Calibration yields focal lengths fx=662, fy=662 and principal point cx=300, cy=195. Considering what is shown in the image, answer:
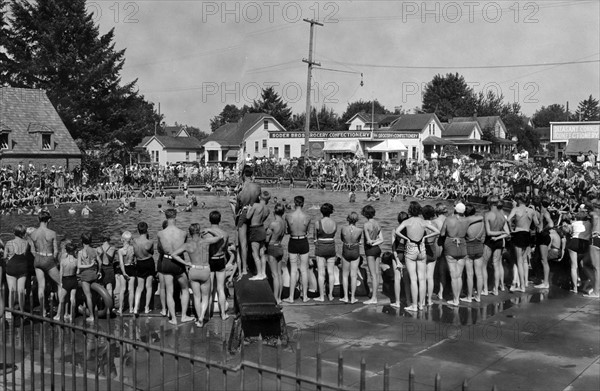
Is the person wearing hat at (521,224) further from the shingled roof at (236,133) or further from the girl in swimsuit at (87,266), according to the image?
the shingled roof at (236,133)

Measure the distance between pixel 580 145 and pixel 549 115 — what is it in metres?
77.3

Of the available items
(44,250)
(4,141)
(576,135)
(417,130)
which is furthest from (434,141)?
(44,250)

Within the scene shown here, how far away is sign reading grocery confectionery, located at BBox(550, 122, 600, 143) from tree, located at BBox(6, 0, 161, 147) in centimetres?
3693

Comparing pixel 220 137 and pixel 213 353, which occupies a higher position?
pixel 220 137

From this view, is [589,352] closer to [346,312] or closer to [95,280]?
[346,312]

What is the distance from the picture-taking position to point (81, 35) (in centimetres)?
5875

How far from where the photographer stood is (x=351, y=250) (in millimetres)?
11656

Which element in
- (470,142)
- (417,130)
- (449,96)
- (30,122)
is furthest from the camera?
(449,96)

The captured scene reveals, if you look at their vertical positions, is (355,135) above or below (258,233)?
above

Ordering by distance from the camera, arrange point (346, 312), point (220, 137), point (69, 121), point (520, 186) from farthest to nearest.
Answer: point (220, 137) < point (69, 121) < point (520, 186) < point (346, 312)

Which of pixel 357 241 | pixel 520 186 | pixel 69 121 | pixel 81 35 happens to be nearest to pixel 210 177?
pixel 69 121

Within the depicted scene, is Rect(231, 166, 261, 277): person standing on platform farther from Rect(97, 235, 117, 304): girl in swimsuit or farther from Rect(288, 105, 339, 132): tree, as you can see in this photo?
Rect(288, 105, 339, 132): tree

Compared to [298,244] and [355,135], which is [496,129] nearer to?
[355,135]

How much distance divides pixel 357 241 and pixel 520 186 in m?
22.7
